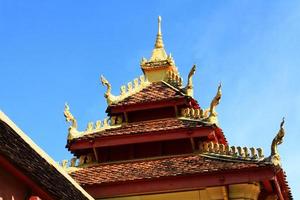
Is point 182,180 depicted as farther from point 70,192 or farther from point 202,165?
point 70,192

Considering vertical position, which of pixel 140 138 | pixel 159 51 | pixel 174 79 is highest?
pixel 159 51

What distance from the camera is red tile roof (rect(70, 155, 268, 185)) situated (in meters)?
14.9

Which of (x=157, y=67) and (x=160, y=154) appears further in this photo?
(x=157, y=67)

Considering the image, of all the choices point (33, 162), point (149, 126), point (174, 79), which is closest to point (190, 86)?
point (174, 79)

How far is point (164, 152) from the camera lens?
54.7 feet

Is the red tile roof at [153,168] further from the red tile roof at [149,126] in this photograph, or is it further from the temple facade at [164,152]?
the red tile roof at [149,126]

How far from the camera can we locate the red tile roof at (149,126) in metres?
16.6

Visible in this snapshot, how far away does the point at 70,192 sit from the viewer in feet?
40.3

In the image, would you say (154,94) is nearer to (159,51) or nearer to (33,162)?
(159,51)

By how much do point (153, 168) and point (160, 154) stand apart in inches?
37.3

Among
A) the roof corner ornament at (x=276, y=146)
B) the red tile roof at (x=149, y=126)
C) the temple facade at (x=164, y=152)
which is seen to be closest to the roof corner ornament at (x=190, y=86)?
the temple facade at (x=164, y=152)

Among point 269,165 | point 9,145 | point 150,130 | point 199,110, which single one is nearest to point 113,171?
Result: point 150,130

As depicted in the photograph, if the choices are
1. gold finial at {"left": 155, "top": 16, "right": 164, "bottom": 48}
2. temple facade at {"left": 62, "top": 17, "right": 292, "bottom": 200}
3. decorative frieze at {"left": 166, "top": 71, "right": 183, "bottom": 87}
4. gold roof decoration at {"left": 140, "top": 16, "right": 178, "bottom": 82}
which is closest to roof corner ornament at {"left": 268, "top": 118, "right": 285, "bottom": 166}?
temple facade at {"left": 62, "top": 17, "right": 292, "bottom": 200}

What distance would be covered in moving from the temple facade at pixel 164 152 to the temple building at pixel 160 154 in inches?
0.8
